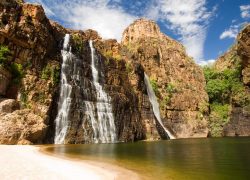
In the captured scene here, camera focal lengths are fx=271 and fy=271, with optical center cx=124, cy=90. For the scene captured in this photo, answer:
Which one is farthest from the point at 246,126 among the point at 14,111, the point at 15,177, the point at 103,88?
the point at 15,177

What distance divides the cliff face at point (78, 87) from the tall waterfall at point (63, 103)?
0.60 m

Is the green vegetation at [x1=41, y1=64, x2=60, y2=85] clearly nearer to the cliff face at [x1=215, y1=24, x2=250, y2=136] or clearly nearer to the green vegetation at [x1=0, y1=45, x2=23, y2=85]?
the green vegetation at [x1=0, y1=45, x2=23, y2=85]

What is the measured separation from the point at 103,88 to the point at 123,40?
5902cm

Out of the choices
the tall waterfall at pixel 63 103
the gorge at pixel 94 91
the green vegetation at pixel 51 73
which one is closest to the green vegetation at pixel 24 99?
the gorge at pixel 94 91

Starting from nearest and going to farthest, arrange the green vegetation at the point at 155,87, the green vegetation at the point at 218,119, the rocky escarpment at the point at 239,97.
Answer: the rocky escarpment at the point at 239,97 < the green vegetation at the point at 218,119 < the green vegetation at the point at 155,87

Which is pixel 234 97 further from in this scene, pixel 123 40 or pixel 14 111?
pixel 14 111

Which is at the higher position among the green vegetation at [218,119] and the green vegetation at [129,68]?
the green vegetation at [129,68]

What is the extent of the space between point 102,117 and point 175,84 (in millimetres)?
36761

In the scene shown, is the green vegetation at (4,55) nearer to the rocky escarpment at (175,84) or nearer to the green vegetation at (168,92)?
the rocky escarpment at (175,84)

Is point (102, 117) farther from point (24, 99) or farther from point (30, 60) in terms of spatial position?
point (30, 60)

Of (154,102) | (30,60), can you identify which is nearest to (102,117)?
(30,60)

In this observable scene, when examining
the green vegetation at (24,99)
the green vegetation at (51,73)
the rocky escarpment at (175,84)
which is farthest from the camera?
the rocky escarpment at (175,84)

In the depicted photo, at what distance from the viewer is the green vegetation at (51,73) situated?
4159 cm

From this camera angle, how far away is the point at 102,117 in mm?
→ 46656
